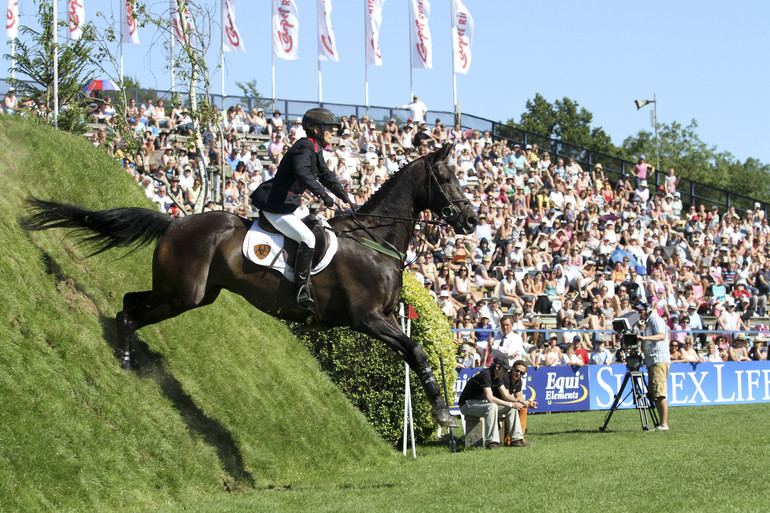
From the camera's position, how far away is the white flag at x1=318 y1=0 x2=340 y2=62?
36500 mm

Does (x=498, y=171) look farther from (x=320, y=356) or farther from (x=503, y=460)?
(x=503, y=460)

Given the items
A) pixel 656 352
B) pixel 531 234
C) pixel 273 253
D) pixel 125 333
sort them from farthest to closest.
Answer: pixel 531 234, pixel 656 352, pixel 125 333, pixel 273 253

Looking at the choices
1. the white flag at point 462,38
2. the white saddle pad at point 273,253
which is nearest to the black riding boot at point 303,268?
the white saddle pad at point 273,253

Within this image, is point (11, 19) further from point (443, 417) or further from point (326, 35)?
point (443, 417)

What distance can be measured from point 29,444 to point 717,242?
95.4 feet

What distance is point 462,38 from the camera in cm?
3816

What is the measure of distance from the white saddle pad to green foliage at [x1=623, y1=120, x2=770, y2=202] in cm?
7264

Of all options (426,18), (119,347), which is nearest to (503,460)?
(119,347)

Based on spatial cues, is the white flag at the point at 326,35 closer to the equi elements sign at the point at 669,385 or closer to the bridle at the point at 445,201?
the equi elements sign at the point at 669,385

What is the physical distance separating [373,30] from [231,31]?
248 inches

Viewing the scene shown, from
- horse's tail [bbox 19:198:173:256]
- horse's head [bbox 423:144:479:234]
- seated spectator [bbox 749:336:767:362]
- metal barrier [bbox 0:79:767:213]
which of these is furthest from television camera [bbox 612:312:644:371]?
metal barrier [bbox 0:79:767:213]

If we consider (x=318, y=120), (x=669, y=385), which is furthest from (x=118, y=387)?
(x=669, y=385)

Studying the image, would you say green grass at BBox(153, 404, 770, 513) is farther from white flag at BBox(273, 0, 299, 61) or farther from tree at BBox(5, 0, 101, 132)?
white flag at BBox(273, 0, 299, 61)

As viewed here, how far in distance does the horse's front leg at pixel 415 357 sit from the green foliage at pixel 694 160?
72.7 metres
